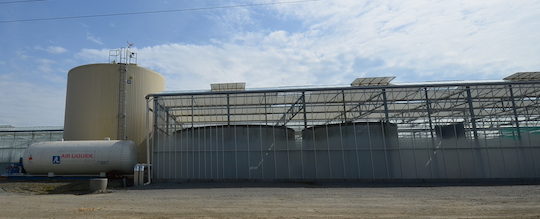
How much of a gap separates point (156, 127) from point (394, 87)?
19.5 metres

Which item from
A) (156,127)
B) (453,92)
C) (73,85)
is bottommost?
(156,127)

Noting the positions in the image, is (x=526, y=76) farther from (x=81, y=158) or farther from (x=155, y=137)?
(x=81, y=158)

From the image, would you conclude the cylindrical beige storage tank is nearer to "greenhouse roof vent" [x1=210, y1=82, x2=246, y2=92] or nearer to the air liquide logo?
the air liquide logo

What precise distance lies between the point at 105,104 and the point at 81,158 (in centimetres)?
641

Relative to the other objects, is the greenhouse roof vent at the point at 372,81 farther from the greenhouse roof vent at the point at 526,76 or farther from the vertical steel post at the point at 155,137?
the vertical steel post at the point at 155,137

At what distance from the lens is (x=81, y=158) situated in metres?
24.6

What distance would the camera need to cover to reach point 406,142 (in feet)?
79.5

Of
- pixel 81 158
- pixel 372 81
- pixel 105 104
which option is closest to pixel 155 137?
pixel 81 158

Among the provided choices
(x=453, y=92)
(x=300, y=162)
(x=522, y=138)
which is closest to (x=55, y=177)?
(x=300, y=162)

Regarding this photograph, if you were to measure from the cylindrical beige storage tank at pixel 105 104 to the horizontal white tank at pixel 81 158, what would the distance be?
3.83 meters

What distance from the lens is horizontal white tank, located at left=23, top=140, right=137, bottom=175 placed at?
2450cm

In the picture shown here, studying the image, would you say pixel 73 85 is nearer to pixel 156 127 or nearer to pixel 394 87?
pixel 156 127

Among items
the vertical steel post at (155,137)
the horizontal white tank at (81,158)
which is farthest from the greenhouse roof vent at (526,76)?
the horizontal white tank at (81,158)

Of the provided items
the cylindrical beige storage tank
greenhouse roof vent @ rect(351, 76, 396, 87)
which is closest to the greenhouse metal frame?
greenhouse roof vent @ rect(351, 76, 396, 87)
